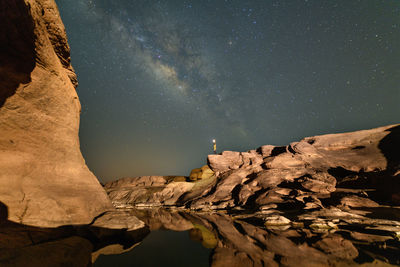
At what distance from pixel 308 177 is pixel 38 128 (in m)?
19.8

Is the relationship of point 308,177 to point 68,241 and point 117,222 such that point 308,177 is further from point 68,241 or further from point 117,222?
point 68,241

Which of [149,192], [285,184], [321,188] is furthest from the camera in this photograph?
[149,192]

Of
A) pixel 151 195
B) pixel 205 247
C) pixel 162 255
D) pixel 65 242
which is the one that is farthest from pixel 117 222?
pixel 151 195

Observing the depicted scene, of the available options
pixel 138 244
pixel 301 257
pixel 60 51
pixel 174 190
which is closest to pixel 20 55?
pixel 60 51

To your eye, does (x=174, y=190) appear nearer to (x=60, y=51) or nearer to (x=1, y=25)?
(x=60, y=51)

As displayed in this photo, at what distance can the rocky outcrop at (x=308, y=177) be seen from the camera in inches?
477

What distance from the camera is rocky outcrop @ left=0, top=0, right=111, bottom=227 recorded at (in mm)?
4809

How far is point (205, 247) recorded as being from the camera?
17.1ft

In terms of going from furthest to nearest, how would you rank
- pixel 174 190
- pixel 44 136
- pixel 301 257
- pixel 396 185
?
pixel 174 190
pixel 396 185
pixel 44 136
pixel 301 257

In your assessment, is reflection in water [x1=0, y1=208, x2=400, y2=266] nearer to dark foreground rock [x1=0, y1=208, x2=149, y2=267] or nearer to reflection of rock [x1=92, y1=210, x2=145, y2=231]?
dark foreground rock [x1=0, y1=208, x2=149, y2=267]

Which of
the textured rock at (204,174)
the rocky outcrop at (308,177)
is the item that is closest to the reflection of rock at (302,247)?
the rocky outcrop at (308,177)

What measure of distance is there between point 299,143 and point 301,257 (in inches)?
717

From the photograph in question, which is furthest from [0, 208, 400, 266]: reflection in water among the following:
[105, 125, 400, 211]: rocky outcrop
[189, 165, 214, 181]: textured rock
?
[189, 165, 214, 181]: textured rock

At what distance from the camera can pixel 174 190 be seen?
23266 millimetres
